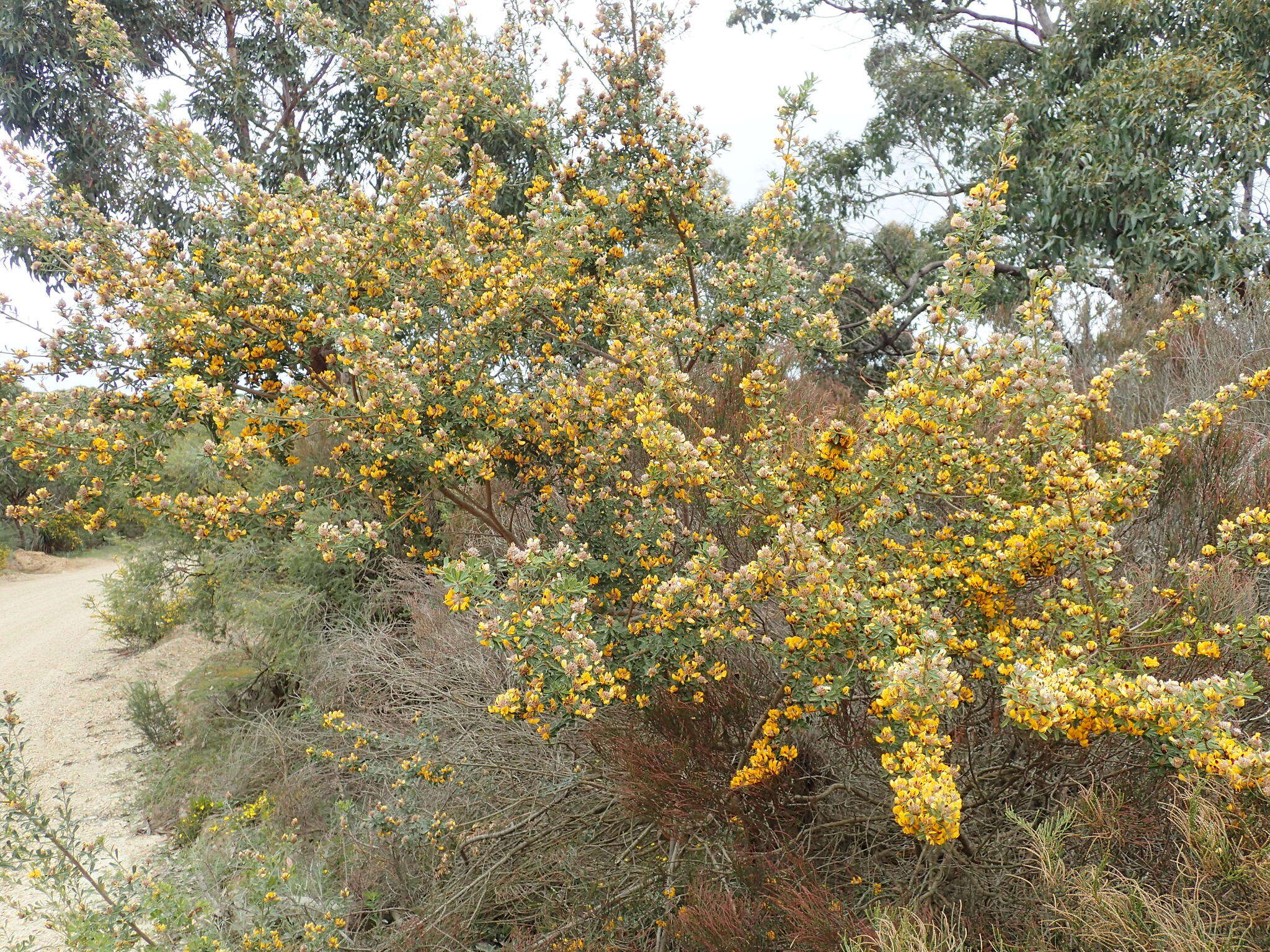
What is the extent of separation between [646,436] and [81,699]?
9206 millimetres

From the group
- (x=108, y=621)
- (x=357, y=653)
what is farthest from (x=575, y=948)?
(x=108, y=621)

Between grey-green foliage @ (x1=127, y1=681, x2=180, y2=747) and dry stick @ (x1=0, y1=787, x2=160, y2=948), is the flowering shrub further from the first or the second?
grey-green foliage @ (x1=127, y1=681, x2=180, y2=747)

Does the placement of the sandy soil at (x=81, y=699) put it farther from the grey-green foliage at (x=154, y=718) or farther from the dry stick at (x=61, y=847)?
the dry stick at (x=61, y=847)

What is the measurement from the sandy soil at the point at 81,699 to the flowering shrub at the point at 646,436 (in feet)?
10.3

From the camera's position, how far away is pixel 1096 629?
252 cm

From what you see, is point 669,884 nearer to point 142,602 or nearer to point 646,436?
point 646,436

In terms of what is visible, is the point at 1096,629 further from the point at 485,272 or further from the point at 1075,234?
the point at 1075,234

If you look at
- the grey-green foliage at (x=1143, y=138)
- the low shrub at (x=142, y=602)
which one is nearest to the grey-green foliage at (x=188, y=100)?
the low shrub at (x=142, y=602)

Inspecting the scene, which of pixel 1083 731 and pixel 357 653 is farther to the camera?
pixel 357 653

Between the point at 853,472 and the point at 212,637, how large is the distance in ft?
25.1

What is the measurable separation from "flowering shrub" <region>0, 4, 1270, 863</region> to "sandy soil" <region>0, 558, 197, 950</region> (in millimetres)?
3147

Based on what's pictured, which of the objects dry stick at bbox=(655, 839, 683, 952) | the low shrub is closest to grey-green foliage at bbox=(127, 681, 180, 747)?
the low shrub

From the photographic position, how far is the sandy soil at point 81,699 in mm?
6609

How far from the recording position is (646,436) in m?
3.11
